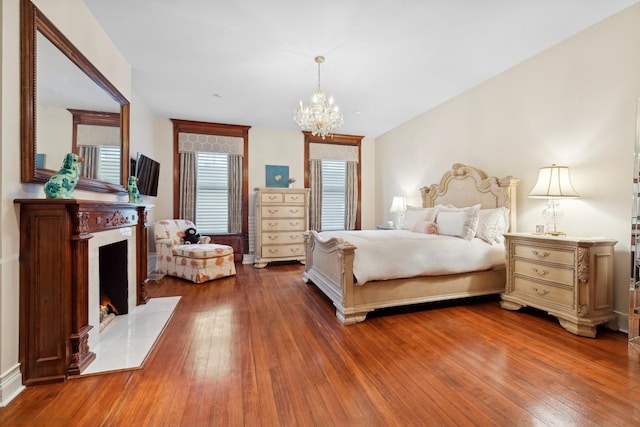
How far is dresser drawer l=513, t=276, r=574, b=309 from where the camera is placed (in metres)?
2.39

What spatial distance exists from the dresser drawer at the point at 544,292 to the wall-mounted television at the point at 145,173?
188 inches

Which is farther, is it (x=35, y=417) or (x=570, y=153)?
(x=570, y=153)

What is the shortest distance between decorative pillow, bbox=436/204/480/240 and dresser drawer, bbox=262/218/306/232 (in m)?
2.56

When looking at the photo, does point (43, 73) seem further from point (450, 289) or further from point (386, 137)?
point (386, 137)

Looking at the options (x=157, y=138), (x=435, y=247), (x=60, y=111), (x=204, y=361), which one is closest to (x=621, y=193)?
(x=435, y=247)

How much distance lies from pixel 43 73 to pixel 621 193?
4.57 meters

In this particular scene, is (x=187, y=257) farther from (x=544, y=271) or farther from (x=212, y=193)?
(x=544, y=271)

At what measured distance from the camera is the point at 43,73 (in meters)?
1.79

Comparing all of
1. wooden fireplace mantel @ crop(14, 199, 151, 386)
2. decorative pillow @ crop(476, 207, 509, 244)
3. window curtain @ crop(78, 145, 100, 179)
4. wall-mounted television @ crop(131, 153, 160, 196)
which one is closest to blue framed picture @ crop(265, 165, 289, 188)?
wall-mounted television @ crop(131, 153, 160, 196)

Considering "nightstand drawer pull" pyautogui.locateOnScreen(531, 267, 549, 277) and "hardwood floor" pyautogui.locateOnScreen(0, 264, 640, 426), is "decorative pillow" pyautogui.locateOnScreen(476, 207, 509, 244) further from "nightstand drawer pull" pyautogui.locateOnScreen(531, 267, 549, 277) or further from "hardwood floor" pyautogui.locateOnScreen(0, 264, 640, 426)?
"hardwood floor" pyautogui.locateOnScreen(0, 264, 640, 426)

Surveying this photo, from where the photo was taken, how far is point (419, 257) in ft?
9.14

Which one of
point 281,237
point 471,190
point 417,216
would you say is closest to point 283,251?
point 281,237

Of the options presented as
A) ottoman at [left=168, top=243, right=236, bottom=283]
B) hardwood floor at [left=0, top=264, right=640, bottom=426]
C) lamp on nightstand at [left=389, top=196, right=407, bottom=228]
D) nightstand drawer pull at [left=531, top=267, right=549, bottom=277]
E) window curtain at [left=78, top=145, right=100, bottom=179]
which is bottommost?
hardwood floor at [left=0, top=264, right=640, bottom=426]

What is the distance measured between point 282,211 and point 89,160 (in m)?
3.17
